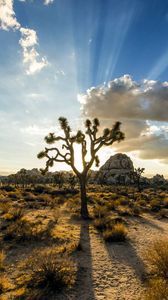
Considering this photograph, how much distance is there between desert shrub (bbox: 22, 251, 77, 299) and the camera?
6.55 meters

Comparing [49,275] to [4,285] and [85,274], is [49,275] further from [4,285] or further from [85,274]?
[85,274]

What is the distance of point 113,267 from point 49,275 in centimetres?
252

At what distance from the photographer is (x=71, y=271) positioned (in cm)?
730

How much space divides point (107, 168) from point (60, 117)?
13333 cm

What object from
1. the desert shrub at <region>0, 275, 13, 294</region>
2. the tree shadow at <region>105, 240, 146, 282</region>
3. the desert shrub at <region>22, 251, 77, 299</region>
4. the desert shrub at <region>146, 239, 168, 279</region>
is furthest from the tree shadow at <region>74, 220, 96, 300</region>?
the desert shrub at <region>146, 239, 168, 279</region>

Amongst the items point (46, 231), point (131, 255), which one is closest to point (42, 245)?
point (46, 231)

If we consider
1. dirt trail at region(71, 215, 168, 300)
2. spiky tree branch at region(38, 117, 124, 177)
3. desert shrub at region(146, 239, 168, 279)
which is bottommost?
dirt trail at region(71, 215, 168, 300)

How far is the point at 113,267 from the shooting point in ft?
27.7

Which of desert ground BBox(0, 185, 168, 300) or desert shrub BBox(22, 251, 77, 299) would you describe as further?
desert shrub BBox(22, 251, 77, 299)

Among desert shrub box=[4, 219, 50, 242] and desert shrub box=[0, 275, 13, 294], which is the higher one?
desert shrub box=[4, 219, 50, 242]

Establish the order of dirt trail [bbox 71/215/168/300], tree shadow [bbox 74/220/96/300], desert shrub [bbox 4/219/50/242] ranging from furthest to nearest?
desert shrub [bbox 4/219/50/242] < dirt trail [bbox 71/215/168/300] < tree shadow [bbox 74/220/96/300]

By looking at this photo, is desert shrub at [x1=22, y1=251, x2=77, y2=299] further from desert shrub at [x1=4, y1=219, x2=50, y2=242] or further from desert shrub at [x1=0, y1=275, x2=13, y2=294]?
desert shrub at [x1=4, y1=219, x2=50, y2=242]

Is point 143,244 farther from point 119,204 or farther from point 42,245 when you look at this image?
point 119,204

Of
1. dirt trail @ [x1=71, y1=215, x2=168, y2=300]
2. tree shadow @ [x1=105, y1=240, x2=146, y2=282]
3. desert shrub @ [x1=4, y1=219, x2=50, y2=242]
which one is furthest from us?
desert shrub @ [x1=4, y1=219, x2=50, y2=242]
